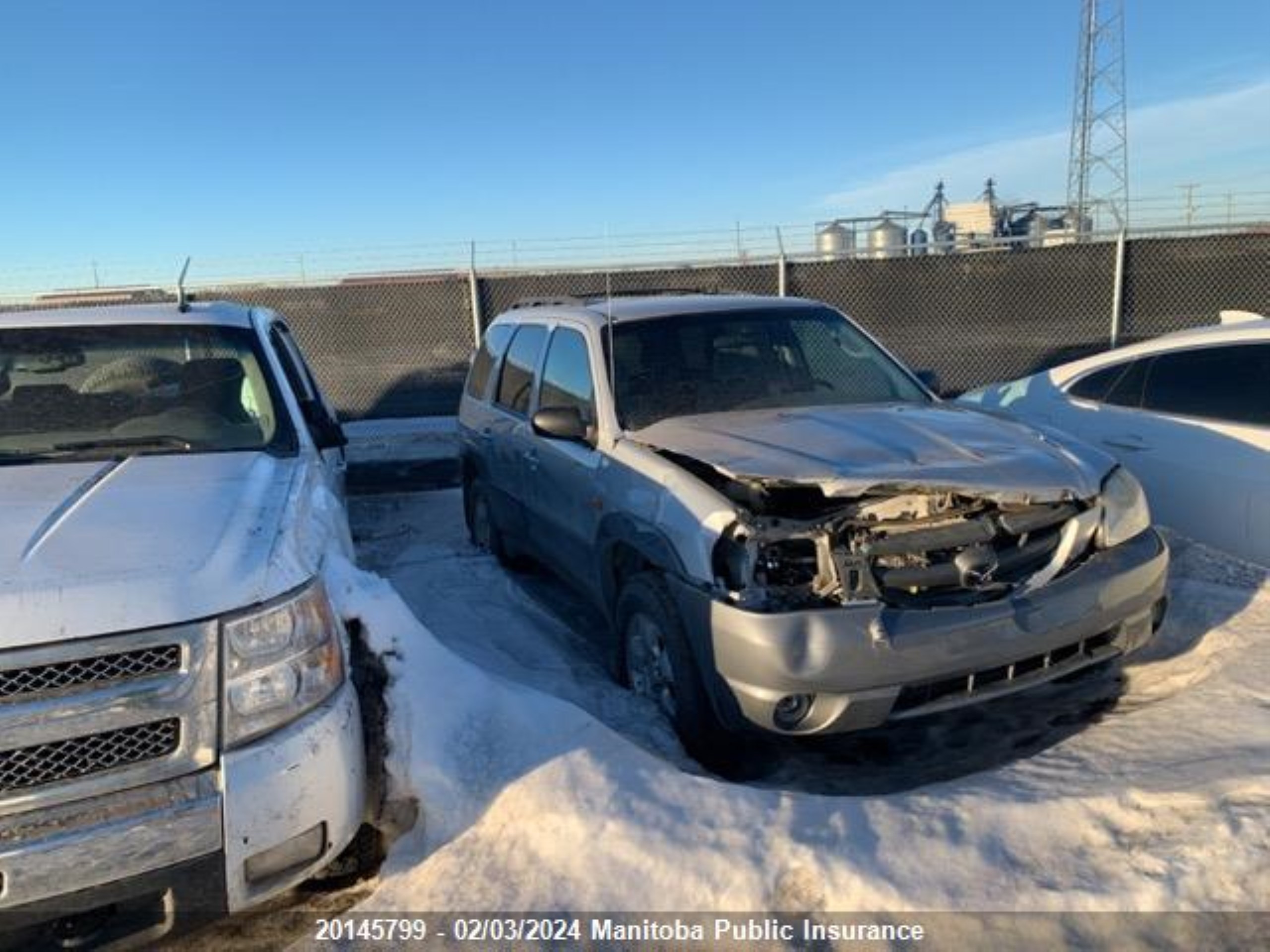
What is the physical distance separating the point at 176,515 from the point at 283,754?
0.82 m

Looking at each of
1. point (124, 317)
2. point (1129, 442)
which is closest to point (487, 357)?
point (124, 317)

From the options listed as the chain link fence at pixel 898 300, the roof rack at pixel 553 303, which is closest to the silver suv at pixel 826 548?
the roof rack at pixel 553 303

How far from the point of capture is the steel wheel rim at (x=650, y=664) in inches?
149

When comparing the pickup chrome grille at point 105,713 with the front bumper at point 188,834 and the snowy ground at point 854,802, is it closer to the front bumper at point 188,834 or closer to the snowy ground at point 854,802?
the front bumper at point 188,834

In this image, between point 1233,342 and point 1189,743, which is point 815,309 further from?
point 1189,743

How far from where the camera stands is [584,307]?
553 centimetres

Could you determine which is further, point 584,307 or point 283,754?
point 584,307

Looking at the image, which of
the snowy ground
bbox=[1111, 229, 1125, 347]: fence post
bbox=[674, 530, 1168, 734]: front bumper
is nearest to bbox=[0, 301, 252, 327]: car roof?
the snowy ground

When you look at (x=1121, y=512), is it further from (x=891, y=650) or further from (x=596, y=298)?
(x=596, y=298)

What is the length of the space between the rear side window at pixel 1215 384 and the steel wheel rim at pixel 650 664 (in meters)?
3.57

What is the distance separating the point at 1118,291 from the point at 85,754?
1110cm

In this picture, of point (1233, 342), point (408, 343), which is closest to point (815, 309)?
point (1233, 342)

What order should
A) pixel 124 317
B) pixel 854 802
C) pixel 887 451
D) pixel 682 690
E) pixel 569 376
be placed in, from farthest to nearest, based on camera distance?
pixel 569 376 → pixel 124 317 → pixel 887 451 → pixel 682 690 → pixel 854 802

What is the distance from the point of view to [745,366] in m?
5.06
